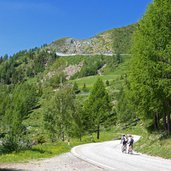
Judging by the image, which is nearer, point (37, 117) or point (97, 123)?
point (97, 123)

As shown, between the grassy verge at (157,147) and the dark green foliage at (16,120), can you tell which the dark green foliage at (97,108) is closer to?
→ the dark green foliage at (16,120)

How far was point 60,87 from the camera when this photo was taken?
188 feet

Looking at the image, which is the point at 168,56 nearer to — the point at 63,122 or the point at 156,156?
the point at 156,156

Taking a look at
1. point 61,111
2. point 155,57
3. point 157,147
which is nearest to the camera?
point 155,57

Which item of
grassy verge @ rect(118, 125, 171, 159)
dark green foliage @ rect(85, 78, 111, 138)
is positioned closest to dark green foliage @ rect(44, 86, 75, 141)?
dark green foliage @ rect(85, 78, 111, 138)

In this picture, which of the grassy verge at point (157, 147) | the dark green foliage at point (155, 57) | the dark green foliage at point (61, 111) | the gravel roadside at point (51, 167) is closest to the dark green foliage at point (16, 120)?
the dark green foliage at point (61, 111)

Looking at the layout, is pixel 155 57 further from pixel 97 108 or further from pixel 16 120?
pixel 16 120

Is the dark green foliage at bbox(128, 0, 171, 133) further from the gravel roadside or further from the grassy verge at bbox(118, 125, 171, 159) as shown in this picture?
the gravel roadside

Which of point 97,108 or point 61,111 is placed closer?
point 61,111

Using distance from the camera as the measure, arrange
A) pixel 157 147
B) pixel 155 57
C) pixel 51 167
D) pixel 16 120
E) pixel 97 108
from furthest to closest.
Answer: pixel 16 120 → pixel 97 108 → pixel 157 147 → pixel 155 57 → pixel 51 167

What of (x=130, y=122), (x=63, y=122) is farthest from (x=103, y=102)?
(x=130, y=122)

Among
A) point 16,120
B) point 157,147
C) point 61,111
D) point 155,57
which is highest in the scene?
point 155,57

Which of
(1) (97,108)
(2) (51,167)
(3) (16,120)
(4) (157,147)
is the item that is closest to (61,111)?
(1) (97,108)

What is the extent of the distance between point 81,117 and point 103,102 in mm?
5397
